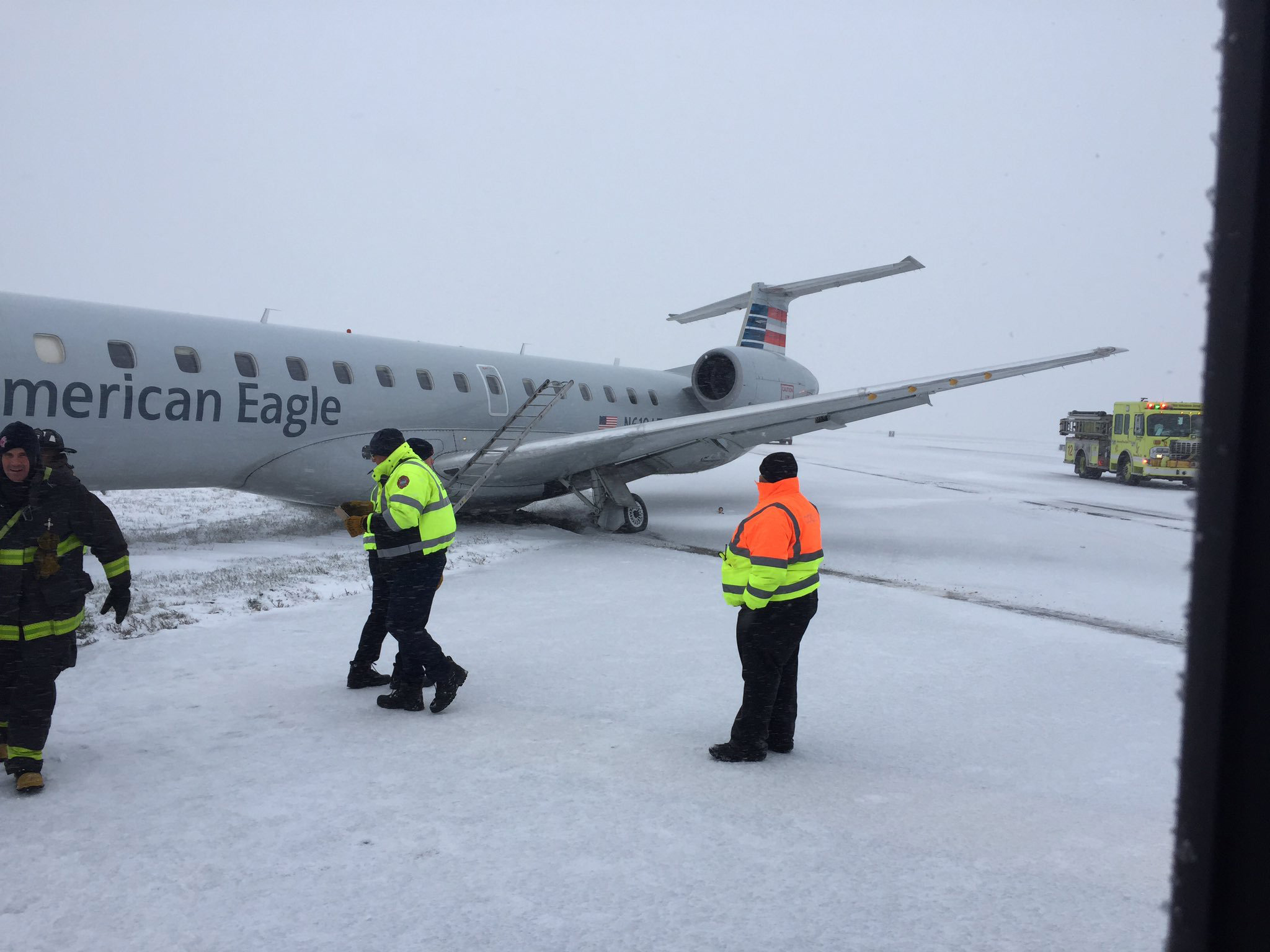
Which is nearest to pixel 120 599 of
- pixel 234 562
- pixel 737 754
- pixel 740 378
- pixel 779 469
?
pixel 737 754

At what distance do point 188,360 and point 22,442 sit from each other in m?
6.53

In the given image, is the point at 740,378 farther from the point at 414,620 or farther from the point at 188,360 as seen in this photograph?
the point at 414,620

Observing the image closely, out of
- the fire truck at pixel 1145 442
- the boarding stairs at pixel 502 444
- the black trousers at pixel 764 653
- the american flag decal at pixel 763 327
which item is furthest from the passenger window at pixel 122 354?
the fire truck at pixel 1145 442

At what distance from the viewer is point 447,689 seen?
5051 millimetres

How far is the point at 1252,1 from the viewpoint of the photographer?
978 mm

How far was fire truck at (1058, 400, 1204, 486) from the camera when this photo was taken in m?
24.3

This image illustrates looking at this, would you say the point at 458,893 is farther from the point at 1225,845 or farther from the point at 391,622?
the point at 1225,845

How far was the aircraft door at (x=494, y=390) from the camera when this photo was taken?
13383 millimetres

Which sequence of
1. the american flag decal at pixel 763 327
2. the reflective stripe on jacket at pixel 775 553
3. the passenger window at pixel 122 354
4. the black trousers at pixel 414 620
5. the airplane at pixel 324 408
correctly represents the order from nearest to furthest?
1. the reflective stripe on jacket at pixel 775 553
2. the black trousers at pixel 414 620
3. the airplane at pixel 324 408
4. the passenger window at pixel 122 354
5. the american flag decal at pixel 763 327

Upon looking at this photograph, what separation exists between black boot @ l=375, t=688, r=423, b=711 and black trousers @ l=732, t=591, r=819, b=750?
191 centimetres

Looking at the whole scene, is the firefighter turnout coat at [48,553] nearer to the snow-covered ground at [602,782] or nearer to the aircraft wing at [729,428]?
the snow-covered ground at [602,782]

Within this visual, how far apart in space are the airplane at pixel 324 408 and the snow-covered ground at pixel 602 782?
6.29 ft

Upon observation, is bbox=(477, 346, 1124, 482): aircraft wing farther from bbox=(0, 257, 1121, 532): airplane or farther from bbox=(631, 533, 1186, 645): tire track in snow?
bbox=(631, 533, 1186, 645): tire track in snow

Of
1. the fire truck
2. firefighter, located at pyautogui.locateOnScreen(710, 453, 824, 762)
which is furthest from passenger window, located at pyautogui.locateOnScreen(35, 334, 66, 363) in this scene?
the fire truck
